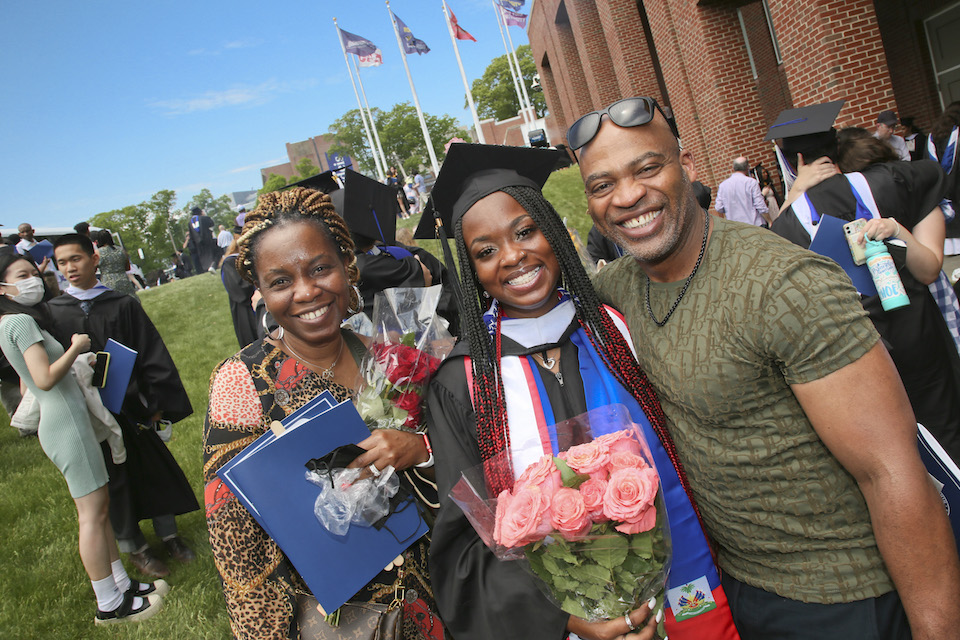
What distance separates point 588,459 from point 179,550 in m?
4.43

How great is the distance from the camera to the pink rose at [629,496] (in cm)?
131

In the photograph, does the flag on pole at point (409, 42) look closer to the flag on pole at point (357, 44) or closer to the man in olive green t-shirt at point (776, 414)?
the flag on pole at point (357, 44)

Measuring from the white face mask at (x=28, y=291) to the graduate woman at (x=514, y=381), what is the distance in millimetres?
3250

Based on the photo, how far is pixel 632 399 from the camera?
1860 mm

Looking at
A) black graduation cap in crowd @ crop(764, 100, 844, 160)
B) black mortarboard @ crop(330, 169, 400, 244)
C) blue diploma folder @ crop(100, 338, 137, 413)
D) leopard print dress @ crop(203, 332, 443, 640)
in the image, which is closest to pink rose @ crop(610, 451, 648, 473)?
leopard print dress @ crop(203, 332, 443, 640)

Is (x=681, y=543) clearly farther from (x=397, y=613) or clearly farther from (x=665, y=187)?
(x=665, y=187)

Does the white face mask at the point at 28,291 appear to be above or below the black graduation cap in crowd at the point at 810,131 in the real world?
above

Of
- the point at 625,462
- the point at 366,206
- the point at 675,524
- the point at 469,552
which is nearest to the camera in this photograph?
the point at 625,462

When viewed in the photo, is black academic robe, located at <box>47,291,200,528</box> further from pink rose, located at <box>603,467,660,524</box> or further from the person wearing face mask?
pink rose, located at <box>603,467,660,524</box>

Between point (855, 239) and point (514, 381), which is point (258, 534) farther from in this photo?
point (855, 239)

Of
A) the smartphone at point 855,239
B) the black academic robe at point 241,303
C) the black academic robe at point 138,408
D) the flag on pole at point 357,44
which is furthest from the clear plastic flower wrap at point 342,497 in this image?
the flag on pole at point 357,44

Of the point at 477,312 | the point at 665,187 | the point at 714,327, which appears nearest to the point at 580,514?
the point at 714,327

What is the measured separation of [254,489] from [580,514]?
93 cm

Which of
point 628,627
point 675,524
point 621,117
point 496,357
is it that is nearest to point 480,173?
point 621,117
